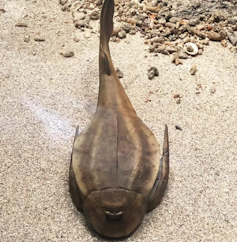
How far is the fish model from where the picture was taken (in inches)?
67.5

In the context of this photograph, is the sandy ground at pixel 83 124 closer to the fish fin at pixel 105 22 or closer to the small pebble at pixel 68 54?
the small pebble at pixel 68 54

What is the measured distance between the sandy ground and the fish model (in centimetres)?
15

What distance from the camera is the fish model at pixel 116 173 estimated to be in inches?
67.5

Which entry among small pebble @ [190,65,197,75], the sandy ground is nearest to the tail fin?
the sandy ground

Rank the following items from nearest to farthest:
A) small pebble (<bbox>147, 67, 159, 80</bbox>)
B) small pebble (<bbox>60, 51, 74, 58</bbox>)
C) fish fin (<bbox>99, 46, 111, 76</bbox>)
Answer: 1. fish fin (<bbox>99, 46, 111, 76</bbox>)
2. small pebble (<bbox>147, 67, 159, 80</bbox>)
3. small pebble (<bbox>60, 51, 74, 58</bbox>)

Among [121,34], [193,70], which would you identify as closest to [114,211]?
[193,70]

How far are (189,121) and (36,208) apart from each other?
4.51ft

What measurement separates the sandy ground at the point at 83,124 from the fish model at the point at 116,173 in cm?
15

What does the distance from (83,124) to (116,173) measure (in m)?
0.85

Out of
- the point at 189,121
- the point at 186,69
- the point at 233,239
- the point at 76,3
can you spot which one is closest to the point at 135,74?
the point at 186,69

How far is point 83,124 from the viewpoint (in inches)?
99.1

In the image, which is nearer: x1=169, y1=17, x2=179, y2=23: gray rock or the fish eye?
the fish eye

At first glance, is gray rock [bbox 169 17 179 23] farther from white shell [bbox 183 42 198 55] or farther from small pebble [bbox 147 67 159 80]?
small pebble [bbox 147 67 159 80]

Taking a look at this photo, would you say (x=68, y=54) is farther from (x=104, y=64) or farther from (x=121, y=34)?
(x=104, y=64)
